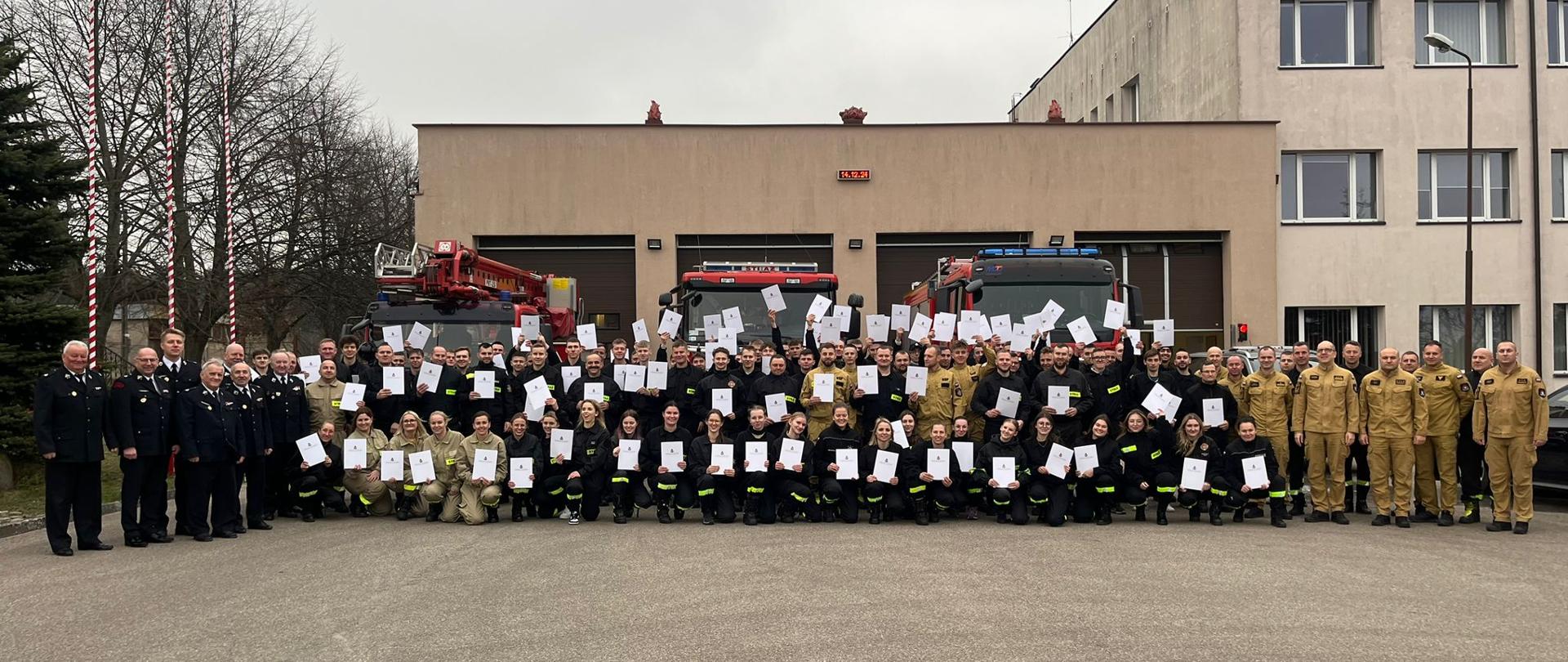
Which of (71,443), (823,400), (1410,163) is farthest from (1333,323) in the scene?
(71,443)

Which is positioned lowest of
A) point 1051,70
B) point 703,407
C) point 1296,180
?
point 703,407

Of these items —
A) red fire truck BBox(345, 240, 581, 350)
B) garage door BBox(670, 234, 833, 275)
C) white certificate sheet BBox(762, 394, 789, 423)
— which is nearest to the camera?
white certificate sheet BBox(762, 394, 789, 423)

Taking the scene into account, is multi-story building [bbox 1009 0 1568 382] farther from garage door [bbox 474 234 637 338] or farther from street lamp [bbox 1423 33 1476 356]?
garage door [bbox 474 234 637 338]

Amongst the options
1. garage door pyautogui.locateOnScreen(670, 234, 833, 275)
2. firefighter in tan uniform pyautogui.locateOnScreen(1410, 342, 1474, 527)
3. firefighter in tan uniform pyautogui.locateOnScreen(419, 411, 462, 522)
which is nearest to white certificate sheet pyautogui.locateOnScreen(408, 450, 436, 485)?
firefighter in tan uniform pyautogui.locateOnScreen(419, 411, 462, 522)

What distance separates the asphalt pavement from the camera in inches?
272

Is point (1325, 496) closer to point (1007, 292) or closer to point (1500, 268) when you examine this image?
point (1007, 292)

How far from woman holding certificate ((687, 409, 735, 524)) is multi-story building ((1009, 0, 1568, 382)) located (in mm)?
18801

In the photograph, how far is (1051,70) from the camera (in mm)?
49156

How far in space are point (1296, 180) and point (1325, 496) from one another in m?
17.9

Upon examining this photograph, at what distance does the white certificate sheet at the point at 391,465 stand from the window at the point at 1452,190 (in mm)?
24356

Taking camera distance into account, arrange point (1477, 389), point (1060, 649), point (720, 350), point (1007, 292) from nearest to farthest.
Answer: point (1060, 649), point (1477, 389), point (720, 350), point (1007, 292)

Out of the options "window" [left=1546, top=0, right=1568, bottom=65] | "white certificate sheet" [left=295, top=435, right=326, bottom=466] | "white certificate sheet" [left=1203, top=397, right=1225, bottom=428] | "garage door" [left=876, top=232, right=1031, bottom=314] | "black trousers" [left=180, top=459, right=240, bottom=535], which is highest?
"window" [left=1546, top=0, right=1568, bottom=65]

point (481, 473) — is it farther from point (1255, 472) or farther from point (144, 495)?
point (1255, 472)

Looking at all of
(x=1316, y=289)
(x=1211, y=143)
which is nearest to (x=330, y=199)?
(x=1211, y=143)
